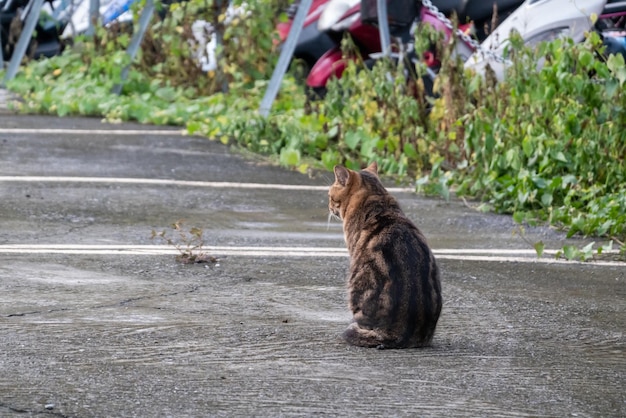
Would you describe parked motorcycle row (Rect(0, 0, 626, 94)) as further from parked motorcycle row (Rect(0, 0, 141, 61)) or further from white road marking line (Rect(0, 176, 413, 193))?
parked motorcycle row (Rect(0, 0, 141, 61))

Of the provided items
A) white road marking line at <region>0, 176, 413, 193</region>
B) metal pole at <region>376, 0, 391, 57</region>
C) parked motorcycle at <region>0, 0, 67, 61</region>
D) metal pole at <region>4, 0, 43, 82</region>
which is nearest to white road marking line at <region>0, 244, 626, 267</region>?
white road marking line at <region>0, 176, 413, 193</region>

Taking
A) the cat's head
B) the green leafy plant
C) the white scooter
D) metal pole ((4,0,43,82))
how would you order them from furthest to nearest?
metal pole ((4,0,43,82)) → the white scooter → the green leafy plant → the cat's head

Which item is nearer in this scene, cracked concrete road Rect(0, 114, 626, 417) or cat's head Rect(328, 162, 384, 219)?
cracked concrete road Rect(0, 114, 626, 417)

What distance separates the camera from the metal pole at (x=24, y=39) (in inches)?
691

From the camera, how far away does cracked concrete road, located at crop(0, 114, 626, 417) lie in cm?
432

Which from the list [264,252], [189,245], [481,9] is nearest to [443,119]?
[481,9]

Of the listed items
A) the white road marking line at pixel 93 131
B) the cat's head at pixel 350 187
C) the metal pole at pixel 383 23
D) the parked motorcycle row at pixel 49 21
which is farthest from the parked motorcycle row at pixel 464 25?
the parked motorcycle row at pixel 49 21

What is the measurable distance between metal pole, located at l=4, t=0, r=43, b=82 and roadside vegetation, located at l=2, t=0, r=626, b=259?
1950 mm

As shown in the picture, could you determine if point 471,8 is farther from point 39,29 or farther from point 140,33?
point 39,29

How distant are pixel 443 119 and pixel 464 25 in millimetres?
2368

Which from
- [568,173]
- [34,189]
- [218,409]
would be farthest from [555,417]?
[34,189]

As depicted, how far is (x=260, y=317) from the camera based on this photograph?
5562 mm

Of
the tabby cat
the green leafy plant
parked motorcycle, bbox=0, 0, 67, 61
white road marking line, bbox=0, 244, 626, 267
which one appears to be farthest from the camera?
parked motorcycle, bbox=0, 0, 67, 61

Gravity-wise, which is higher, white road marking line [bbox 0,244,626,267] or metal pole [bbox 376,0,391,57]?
metal pole [bbox 376,0,391,57]
